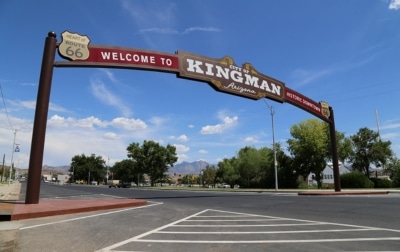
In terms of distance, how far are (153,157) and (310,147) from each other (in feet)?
167

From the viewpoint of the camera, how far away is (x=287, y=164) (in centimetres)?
6769

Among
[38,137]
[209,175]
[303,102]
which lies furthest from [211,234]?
[209,175]

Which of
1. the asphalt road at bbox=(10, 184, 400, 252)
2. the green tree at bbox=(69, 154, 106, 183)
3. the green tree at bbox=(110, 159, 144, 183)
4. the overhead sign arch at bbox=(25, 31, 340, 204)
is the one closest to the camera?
the asphalt road at bbox=(10, 184, 400, 252)

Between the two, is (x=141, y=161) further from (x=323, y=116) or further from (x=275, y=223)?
(x=275, y=223)

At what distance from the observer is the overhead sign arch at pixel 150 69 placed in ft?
45.6

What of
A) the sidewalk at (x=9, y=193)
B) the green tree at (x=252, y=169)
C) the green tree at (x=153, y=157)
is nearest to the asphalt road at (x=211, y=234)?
the sidewalk at (x=9, y=193)

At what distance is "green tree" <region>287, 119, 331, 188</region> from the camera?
63.0 meters

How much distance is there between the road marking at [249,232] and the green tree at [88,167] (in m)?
160

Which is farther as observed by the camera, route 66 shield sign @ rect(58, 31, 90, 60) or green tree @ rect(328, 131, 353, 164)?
green tree @ rect(328, 131, 353, 164)

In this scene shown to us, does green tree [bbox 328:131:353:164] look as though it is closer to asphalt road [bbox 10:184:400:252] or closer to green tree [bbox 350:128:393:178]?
green tree [bbox 350:128:393:178]

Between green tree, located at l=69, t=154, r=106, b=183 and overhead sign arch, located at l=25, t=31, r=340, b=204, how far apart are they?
14813cm

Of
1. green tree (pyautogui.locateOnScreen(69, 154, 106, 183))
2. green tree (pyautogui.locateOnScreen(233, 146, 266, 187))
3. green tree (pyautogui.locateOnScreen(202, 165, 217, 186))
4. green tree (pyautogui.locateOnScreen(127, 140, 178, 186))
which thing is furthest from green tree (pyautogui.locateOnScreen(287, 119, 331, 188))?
green tree (pyautogui.locateOnScreen(69, 154, 106, 183))

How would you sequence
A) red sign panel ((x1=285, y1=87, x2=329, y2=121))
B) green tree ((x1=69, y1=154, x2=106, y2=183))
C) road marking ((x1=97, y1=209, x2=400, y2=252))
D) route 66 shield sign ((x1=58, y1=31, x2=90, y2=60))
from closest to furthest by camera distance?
road marking ((x1=97, y1=209, x2=400, y2=252)), route 66 shield sign ((x1=58, y1=31, x2=90, y2=60)), red sign panel ((x1=285, y1=87, x2=329, y2=121)), green tree ((x1=69, y1=154, x2=106, y2=183))

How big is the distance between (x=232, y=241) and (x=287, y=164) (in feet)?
207
